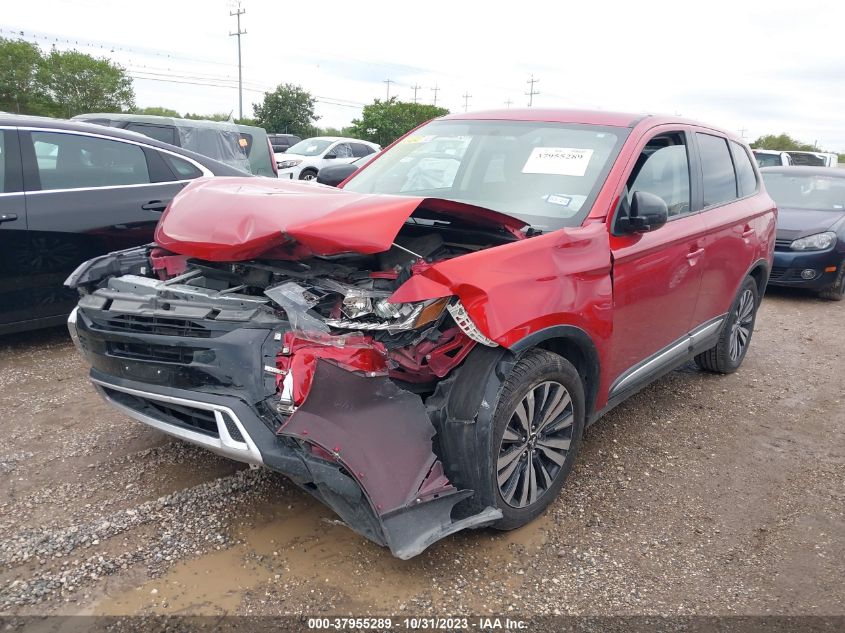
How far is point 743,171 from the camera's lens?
4887 millimetres

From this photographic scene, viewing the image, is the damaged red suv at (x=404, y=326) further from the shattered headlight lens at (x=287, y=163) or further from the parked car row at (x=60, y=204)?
the shattered headlight lens at (x=287, y=163)

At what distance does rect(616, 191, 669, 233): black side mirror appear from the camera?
3.13 metres

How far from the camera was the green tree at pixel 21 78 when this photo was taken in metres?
39.3

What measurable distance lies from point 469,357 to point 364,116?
3697 centimetres

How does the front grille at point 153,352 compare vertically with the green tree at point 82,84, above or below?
below

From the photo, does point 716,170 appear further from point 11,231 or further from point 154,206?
point 11,231

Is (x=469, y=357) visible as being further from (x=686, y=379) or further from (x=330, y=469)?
(x=686, y=379)

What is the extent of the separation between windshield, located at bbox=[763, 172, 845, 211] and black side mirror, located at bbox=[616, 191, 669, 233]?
6.89 m

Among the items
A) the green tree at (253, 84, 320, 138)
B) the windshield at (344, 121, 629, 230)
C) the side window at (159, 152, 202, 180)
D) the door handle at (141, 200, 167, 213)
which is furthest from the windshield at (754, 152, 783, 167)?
the green tree at (253, 84, 320, 138)

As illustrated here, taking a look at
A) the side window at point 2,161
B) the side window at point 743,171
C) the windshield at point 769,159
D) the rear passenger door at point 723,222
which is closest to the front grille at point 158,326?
the side window at point 2,161

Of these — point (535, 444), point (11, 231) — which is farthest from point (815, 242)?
point (11, 231)

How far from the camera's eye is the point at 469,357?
2.66 m

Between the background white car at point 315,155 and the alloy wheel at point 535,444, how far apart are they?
13.8 meters

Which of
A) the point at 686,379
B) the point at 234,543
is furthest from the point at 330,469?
the point at 686,379
